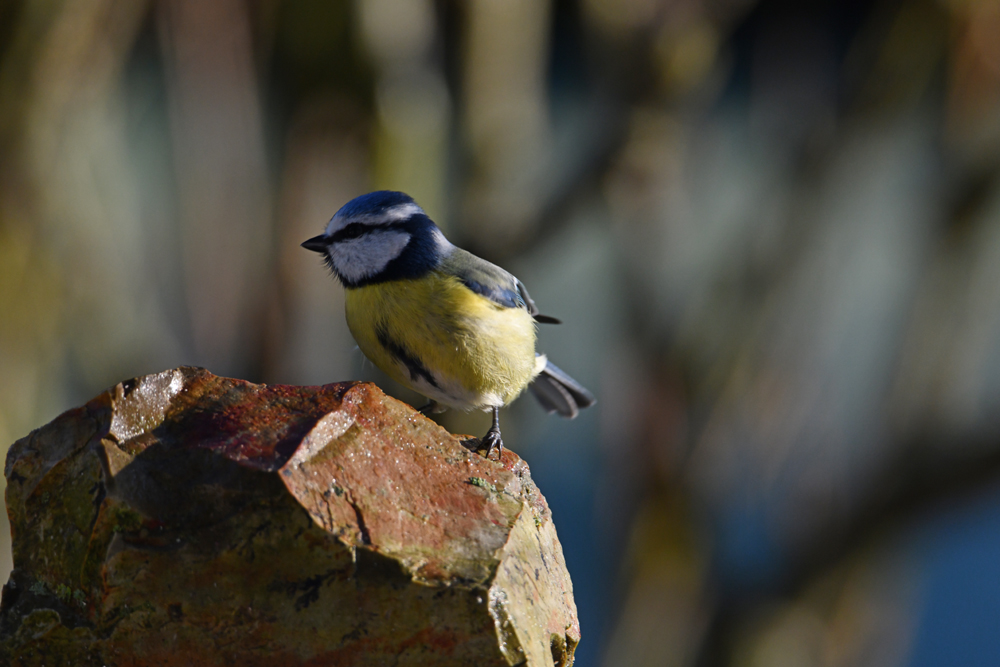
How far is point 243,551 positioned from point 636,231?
254 cm

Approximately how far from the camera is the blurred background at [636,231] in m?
3.02

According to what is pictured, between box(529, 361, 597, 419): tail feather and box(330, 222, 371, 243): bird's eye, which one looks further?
box(529, 361, 597, 419): tail feather

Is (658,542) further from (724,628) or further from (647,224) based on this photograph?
(647,224)

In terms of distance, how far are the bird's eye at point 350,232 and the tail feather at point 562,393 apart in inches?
26.4

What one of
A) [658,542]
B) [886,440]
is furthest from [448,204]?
[886,440]

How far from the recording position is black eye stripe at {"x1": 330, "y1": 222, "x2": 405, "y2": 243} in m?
1.88

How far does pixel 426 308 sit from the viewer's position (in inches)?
68.1

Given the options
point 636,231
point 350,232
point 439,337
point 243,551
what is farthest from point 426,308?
point 636,231

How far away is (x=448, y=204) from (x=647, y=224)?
31.9 inches

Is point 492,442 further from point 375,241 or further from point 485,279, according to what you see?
point 375,241

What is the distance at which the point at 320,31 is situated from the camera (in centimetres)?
294

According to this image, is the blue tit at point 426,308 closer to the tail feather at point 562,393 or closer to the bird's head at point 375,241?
the bird's head at point 375,241

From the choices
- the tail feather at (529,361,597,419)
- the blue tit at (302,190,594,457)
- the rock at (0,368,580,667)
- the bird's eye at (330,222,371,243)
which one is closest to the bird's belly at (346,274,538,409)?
the blue tit at (302,190,594,457)

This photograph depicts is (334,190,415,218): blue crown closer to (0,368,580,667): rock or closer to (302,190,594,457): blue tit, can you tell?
(302,190,594,457): blue tit
